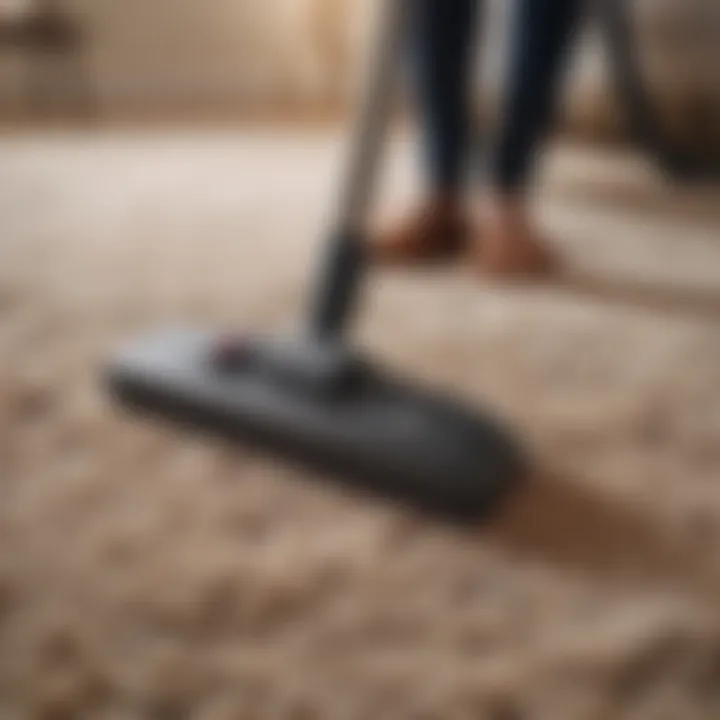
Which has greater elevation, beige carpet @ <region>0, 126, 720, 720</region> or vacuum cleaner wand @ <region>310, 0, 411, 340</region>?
vacuum cleaner wand @ <region>310, 0, 411, 340</region>

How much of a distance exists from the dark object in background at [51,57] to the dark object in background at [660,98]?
1.26m

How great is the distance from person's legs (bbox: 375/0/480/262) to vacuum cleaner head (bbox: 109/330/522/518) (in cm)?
48

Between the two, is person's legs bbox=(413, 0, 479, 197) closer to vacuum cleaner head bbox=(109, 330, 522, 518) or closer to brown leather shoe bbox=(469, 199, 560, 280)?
brown leather shoe bbox=(469, 199, 560, 280)

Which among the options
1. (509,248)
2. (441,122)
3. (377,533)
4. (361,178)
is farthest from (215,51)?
(377,533)

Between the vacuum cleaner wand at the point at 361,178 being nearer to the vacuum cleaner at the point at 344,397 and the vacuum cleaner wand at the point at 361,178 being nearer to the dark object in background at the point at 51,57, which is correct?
the vacuum cleaner at the point at 344,397

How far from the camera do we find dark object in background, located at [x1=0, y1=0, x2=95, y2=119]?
2.32 m

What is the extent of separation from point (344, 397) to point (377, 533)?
129 millimetres

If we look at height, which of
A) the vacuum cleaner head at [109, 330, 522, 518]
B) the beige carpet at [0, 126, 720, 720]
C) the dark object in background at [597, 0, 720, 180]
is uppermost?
the dark object in background at [597, 0, 720, 180]

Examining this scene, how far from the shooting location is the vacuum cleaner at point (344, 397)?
2.50 feet

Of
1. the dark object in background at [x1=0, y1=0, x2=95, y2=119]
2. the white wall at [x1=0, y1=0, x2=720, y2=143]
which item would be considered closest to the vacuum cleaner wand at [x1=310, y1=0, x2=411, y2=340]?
the white wall at [x1=0, y1=0, x2=720, y2=143]

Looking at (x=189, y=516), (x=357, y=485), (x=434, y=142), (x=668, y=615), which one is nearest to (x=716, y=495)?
(x=668, y=615)

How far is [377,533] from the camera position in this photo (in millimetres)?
739

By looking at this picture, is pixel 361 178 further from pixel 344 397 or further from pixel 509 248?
pixel 509 248

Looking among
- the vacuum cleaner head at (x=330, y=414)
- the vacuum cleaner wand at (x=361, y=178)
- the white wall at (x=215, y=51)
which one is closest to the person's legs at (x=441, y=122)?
the vacuum cleaner wand at (x=361, y=178)
